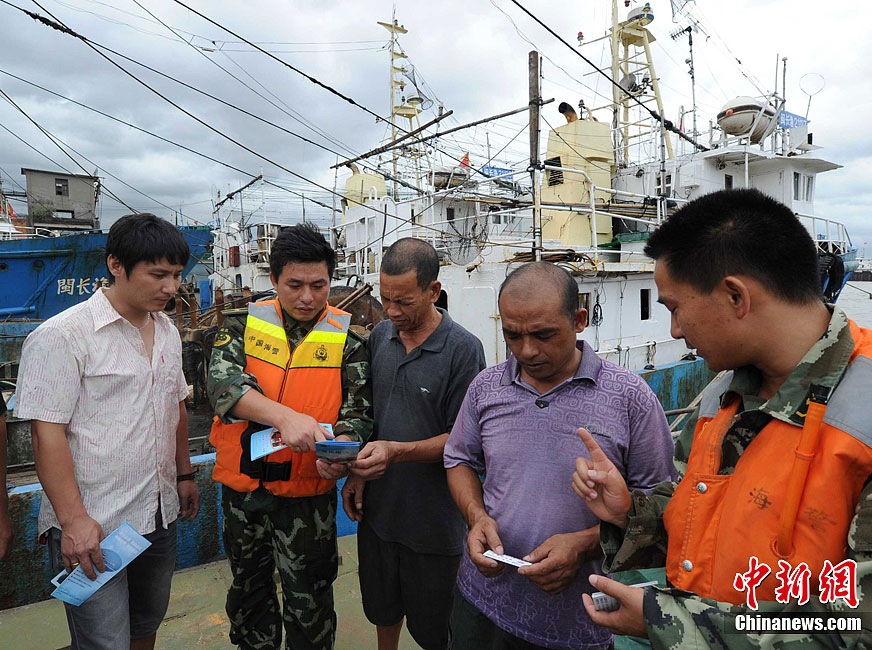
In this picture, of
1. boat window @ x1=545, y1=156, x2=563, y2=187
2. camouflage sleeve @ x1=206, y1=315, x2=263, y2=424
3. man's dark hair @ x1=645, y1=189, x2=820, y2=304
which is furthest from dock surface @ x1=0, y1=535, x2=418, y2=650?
boat window @ x1=545, y1=156, x2=563, y2=187

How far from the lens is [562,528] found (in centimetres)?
173

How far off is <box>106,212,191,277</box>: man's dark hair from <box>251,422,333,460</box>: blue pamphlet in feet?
2.81

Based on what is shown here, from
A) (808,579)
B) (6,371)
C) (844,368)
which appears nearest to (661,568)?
(808,579)

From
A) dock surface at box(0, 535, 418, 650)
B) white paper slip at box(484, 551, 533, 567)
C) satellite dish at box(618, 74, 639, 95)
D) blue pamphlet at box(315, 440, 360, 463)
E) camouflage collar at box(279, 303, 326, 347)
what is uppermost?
satellite dish at box(618, 74, 639, 95)

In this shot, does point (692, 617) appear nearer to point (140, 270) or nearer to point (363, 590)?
point (363, 590)

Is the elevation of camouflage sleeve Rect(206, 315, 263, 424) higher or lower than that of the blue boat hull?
lower

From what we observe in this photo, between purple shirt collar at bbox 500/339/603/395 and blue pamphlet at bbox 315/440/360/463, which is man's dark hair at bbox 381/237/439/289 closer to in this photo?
purple shirt collar at bbox 500/339/603/395

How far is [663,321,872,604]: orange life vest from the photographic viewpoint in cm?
96

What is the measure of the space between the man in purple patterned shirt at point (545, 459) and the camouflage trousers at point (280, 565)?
0.79 m

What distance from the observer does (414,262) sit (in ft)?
7.65

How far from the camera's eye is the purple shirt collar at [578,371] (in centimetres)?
181

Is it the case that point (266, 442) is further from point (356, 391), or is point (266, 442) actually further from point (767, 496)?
point (767, 496)

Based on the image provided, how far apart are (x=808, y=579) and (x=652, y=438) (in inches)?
29.9

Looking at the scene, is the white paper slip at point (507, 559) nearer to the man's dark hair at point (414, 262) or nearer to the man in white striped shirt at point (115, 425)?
the man's dark hair at point (414, 262)
